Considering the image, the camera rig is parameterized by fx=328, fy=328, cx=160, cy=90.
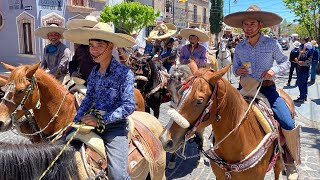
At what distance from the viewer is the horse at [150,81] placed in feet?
24.2

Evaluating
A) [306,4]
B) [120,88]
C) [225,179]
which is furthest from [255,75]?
[306,4]

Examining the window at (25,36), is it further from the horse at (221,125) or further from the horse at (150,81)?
the horse at (221,125)

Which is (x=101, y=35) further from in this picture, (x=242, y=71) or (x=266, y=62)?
(x=266, y=62)

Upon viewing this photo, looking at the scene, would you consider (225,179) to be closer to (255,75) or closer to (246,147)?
(246,147)

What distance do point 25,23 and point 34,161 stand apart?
69.0ft

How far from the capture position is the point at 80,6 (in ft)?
76.6

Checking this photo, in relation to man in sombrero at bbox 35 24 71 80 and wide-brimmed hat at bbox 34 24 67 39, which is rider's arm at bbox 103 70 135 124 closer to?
man in sombrero at bbox 35 24 71 80

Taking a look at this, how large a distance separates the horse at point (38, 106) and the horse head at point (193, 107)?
2.58 ft

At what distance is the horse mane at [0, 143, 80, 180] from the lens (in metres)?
2.11

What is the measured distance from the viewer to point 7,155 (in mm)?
2123

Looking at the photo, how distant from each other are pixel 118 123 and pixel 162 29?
6.53 metres

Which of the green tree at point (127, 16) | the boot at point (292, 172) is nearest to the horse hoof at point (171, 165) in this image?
the boot at point (292, 172)

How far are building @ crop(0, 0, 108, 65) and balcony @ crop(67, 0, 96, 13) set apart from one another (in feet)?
0.22

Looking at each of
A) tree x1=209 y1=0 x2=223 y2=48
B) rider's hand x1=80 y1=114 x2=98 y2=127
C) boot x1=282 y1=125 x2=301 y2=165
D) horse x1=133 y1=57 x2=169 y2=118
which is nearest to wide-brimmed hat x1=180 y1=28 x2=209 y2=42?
horse x1=133 y1=57 x2=169 y2=118
